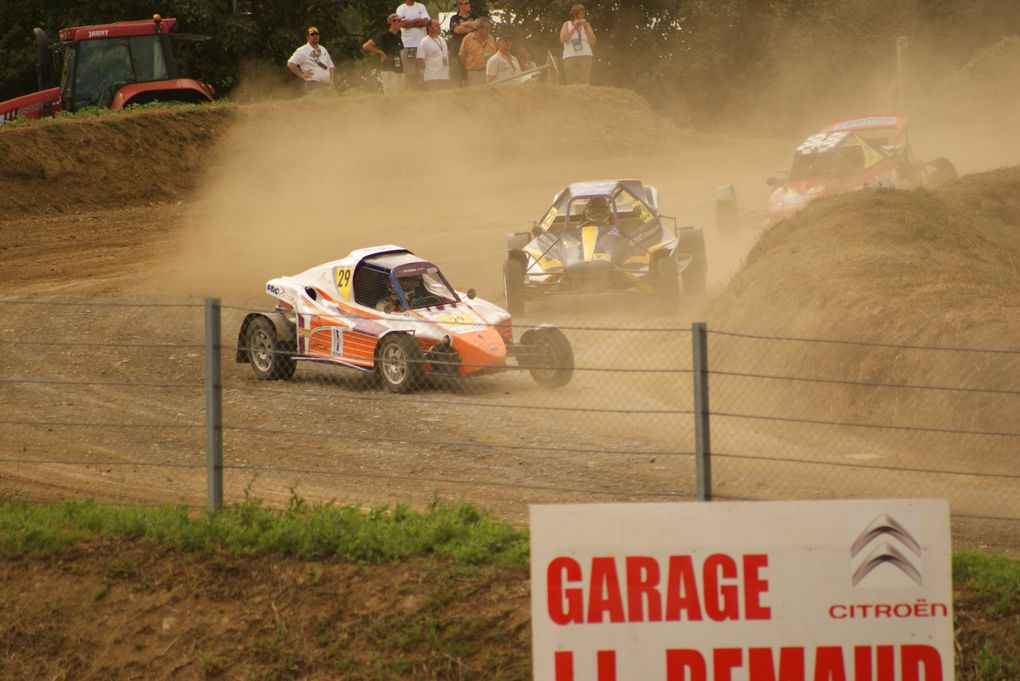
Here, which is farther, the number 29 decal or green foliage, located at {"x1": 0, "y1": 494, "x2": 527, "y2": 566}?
the number 29 decal

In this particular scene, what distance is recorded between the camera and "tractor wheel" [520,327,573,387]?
1247 cm

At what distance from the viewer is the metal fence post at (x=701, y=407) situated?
6.93 meters

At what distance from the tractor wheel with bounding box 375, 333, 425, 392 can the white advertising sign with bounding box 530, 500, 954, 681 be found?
6.69 m

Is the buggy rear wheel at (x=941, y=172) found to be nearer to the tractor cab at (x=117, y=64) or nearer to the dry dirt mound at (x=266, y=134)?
the dry dirt mound at (x=266, y=134)

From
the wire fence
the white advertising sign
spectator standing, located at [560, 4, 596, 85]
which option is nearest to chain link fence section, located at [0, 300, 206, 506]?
the wire fence

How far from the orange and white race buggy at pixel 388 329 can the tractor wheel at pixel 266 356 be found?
1 cm

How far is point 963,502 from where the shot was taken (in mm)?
9297

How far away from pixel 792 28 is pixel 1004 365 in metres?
31.4

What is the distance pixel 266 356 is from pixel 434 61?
1528cm

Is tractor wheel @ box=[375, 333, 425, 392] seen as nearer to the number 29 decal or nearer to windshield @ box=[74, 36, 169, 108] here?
the number 29 decal

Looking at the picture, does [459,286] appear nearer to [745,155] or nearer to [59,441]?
[59,441]

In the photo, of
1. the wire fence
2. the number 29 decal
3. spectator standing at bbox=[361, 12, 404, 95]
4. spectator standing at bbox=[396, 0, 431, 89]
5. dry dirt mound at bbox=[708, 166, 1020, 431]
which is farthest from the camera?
spectator standing at bbox=[361, 12, 404, 95]

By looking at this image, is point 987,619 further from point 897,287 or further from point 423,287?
point 423,287

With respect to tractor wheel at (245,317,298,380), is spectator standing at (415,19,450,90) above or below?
above
